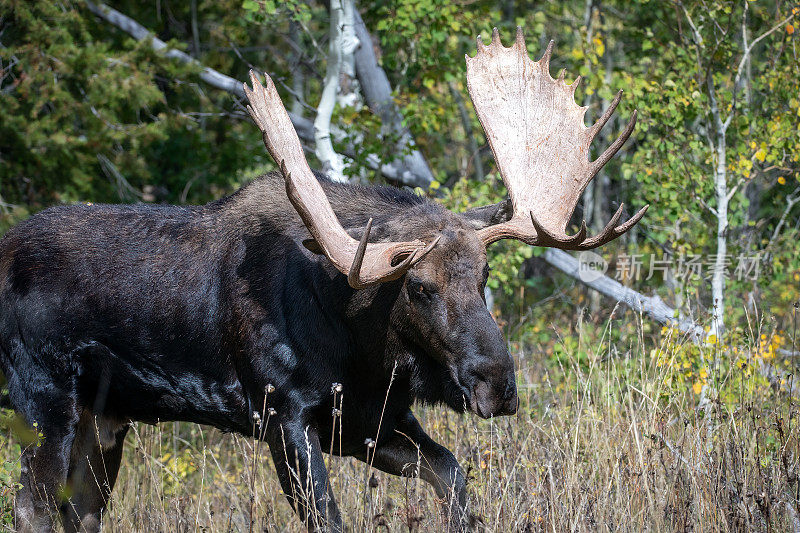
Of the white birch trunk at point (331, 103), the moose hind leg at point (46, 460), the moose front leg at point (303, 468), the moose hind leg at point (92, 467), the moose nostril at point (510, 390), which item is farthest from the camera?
the white birch trunk at point (331, 103)

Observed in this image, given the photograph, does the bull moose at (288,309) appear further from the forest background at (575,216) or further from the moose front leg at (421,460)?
the forest background at (575,216)

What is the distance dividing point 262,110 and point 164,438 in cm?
411

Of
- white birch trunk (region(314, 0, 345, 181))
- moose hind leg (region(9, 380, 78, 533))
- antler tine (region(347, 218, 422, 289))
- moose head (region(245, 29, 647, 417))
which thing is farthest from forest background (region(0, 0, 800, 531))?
antler tine (region(347, 218, 422, 289))

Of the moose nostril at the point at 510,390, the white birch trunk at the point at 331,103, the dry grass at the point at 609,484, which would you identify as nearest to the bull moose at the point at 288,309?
the moose nostril at the point at 510,390

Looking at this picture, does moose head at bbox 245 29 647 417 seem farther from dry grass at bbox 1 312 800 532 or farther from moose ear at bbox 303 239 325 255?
dry grass at bbox 1 312 800 532

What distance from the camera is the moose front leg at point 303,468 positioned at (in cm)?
448

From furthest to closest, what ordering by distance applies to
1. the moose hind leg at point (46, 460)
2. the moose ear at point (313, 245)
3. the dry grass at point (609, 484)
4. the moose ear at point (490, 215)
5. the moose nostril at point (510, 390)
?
the moose ear at point (490, 215)
the moose hind leg at point (46, 460)
the moose ear at point (313, 245)
the moose nostril at point (510, 390)
the dry grass at point (609, 484)

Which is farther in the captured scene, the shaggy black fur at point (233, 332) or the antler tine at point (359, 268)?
the shaggy black fur at point (233, 332)

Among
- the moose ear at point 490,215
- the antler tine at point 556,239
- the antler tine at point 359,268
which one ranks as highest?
the moose ear at point 490,215

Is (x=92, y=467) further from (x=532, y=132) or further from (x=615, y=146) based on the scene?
(x=615, y=146)

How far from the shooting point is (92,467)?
5.52 meters

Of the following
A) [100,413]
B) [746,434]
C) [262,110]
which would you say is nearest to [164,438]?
[100,413]

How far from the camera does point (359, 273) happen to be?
4.32m

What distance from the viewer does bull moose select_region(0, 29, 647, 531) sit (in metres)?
4.55
